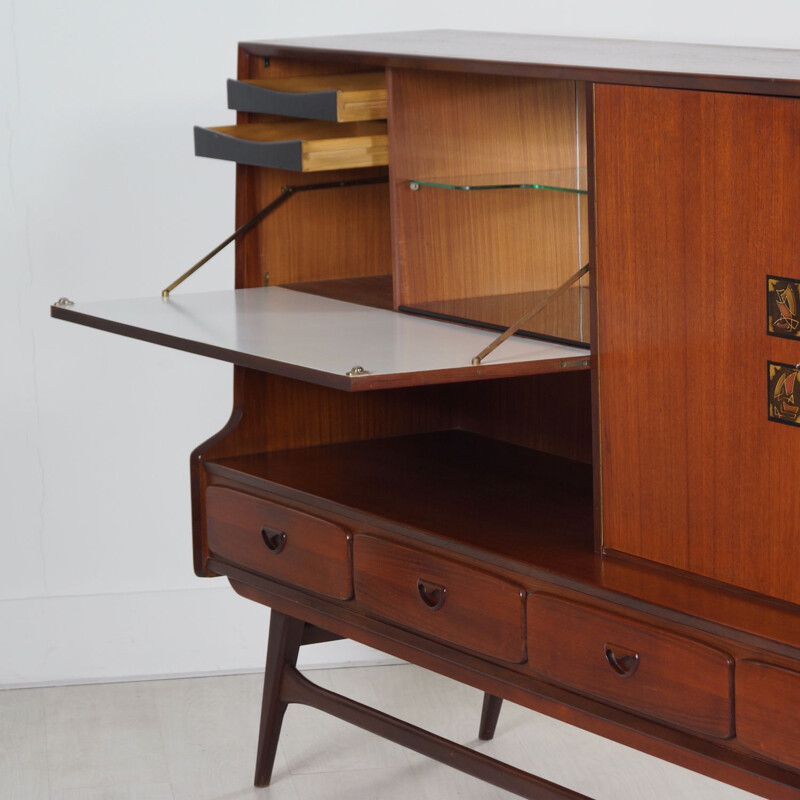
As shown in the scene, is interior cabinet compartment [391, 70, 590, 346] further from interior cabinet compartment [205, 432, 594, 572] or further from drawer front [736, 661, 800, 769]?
drawer front [736, 661, 800, 769]

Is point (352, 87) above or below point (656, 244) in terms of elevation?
above

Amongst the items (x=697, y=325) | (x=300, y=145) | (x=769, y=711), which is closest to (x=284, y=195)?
(x=300, y=145)

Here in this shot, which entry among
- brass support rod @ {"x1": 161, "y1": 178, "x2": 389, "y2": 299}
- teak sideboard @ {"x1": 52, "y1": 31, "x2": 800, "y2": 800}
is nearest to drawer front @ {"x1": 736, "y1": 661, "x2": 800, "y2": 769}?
teak sideboard @ {"x1": 52, "y1": 31, "x2": 800, "y2": 800}

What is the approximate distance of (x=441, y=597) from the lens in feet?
7.95

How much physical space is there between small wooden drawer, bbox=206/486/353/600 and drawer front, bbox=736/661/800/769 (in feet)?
2.95

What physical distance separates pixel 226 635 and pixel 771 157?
8.98 feet

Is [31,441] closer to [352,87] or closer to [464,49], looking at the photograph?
[352,87]

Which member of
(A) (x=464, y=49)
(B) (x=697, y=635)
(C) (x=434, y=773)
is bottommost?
(C) (x=434, y=773)

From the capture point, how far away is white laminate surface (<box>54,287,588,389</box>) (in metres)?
2.07

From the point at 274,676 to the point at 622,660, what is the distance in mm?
1227

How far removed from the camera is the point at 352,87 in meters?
2.86

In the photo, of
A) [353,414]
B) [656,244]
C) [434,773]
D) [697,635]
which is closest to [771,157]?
[656,244]

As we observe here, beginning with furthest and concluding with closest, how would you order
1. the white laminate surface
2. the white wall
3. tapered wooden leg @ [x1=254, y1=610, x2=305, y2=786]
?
the white wall → tapered wooden leg @ [x1=254, y1=610, x2=305, y2=786] → the white laminate surface

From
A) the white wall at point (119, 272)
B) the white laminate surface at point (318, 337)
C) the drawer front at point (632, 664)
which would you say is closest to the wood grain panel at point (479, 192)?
the white laminate surface at point (318, 337)
